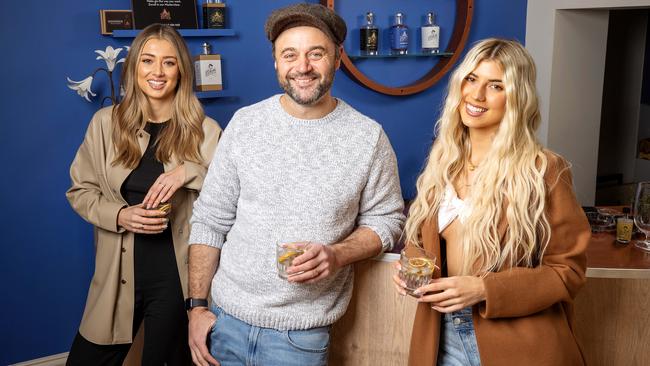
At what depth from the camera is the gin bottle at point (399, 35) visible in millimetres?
3801

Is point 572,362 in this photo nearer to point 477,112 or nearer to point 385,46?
point 477,112

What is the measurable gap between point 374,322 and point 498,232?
535 millimetres

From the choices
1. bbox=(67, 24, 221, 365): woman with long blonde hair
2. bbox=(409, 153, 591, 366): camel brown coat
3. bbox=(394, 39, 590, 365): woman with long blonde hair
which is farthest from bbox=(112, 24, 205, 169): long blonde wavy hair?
bbox=(409, 153, 591, 366): camel brown coat

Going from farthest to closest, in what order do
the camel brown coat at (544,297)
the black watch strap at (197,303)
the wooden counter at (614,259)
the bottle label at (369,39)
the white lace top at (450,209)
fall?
the bottle label at (369,39) < the black watch strap at (197,303) < the wooden counter at (614,259) < the white lace top at (450,209) < the camel brown coat at (544,297)

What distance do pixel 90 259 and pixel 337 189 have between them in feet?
6.32

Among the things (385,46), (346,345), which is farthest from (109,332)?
(385,46)

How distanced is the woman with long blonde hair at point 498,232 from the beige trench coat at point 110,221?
970mm

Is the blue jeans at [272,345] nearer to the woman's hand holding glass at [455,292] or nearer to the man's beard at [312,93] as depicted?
the woman's hand holding glass at [455,292]

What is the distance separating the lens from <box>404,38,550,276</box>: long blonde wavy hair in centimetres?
156

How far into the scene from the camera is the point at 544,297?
153 centimetres

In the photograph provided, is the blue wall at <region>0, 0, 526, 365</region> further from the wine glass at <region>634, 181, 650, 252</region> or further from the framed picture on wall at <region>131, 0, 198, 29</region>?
the wine glass at <region>634, 181, 650, 252</region>

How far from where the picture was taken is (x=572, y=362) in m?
1.59

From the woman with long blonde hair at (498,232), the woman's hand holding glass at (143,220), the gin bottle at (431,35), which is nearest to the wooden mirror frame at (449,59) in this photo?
the gin bottle at (431,35)

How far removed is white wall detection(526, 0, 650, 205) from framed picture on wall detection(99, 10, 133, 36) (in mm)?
2420
